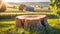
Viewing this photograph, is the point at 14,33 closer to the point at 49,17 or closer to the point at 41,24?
the point at 41,24

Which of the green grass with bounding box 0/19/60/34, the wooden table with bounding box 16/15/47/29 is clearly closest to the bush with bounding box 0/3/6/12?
the green grass with bounding box 0/19/60/34

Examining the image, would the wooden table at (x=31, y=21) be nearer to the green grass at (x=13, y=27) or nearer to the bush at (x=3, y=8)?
the green grass at (x=13, y=27)

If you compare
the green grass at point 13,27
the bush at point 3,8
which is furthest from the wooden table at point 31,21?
the bush at point 3,8

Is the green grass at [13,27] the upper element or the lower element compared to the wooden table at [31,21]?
lower

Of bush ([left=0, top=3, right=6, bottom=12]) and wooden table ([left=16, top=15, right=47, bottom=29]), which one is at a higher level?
bush ([left=0, top=3, right=6, bottom=12])

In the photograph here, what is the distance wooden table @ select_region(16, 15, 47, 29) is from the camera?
6.07ft

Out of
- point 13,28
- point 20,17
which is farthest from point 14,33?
point 20,17

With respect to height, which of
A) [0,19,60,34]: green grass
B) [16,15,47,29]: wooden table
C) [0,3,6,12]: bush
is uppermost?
[0,3,6,12]: bush

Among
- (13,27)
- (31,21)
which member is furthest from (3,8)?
(31,21)

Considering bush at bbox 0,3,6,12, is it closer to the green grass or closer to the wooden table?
the green grass

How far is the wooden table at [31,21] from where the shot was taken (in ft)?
6.07

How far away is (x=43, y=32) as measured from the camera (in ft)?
6.22

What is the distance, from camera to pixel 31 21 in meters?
1.84

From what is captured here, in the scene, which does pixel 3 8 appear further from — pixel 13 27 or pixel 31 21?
pixel 31 21
